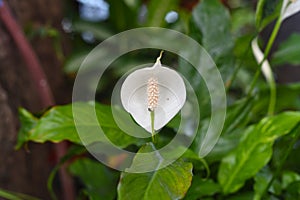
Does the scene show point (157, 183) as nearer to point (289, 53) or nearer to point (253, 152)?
point (253, 152)

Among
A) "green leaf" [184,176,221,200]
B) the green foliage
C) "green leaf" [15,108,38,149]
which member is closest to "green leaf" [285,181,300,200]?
the green foliage

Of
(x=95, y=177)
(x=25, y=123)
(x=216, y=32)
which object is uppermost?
(x=216, y=32)

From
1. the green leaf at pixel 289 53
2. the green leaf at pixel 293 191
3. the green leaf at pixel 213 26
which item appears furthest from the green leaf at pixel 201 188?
the green leaf at pixel 289 53

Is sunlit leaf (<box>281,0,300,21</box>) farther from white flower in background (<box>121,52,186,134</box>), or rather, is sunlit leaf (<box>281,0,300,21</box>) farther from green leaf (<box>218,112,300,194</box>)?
white flower in background (<box>121,52,186,134</box>)

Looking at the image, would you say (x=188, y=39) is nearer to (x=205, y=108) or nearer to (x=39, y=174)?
(x=205, y=108)

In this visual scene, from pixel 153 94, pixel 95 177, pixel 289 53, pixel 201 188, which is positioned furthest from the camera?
pixel 289 53

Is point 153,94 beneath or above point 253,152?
above

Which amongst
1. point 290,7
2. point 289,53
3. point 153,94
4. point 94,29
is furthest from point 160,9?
point 153,94
